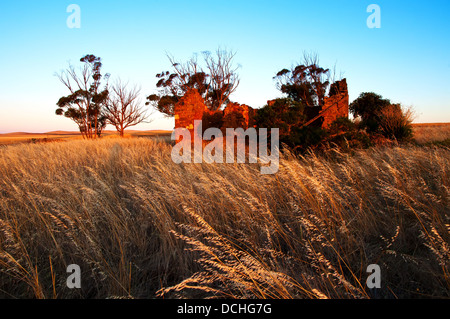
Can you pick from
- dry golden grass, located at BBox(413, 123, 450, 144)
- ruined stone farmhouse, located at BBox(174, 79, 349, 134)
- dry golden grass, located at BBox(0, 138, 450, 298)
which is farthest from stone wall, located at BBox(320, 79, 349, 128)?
dry golden grass, located at BBox(0, 138, 450, 298)

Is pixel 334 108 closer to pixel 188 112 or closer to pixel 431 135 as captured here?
pixel 188 112

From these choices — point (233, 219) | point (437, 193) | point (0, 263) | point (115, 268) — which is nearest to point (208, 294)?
point (115, 268)

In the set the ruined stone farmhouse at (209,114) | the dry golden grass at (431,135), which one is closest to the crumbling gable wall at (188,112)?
the ruined stone farmhouse at (209,114)

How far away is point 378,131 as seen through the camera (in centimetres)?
1055

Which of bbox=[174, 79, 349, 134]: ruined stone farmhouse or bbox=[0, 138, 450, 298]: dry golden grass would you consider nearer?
bbox=[0, 138, 450, 298]: dry golden grass

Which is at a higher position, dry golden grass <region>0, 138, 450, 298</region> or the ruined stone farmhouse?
the ruined stone farmhouse

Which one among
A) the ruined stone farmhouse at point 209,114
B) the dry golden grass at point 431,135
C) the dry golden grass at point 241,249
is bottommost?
the dry golden grass at point 241,249

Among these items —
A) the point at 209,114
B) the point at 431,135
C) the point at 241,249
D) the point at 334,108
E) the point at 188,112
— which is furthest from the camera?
the point at 431,135

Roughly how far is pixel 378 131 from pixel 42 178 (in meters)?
12.1

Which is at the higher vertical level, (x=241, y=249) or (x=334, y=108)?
(x=334, y=108)

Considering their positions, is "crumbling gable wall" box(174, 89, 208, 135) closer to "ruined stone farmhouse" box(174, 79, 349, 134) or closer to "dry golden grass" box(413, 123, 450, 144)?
"ruined stone farmhouse" box(174, 79, 349, 134)

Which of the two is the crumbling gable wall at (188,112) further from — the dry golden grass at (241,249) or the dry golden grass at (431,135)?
the dry golden grass at (431,135)

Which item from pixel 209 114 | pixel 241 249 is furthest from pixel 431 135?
pixel 241 249
